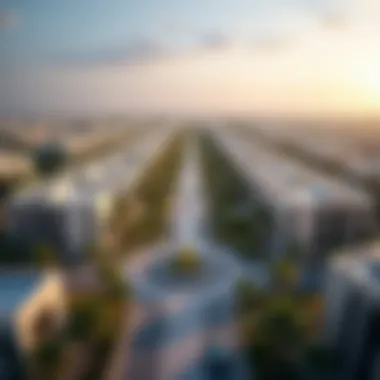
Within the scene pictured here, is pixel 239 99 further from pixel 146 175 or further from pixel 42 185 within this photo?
pixel 42 185

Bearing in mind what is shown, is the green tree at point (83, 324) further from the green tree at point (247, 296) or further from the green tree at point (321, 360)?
the green tree at point (321, 360)

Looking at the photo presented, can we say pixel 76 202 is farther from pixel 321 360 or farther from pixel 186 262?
pixel 321 360

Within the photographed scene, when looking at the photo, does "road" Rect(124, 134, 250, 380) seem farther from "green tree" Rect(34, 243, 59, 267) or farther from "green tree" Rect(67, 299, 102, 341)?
"green tree" Rect(34, 243, 59, 267)

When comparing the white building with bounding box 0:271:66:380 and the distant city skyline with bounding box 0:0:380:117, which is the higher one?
the distant city skyline with bounding box 0:0:380:117

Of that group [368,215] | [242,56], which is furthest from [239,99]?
[368,215]

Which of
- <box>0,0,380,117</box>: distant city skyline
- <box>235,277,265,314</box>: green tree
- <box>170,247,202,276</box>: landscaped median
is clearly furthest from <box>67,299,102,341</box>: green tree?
<box>0,0,380,117</box>: distant city skyline

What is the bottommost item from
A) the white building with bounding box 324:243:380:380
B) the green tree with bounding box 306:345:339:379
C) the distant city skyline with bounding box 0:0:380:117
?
the green tree with bounding box 306:345:339:379

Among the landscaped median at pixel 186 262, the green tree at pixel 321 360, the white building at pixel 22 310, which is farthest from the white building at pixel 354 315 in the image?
the white building at pixel 22 310
